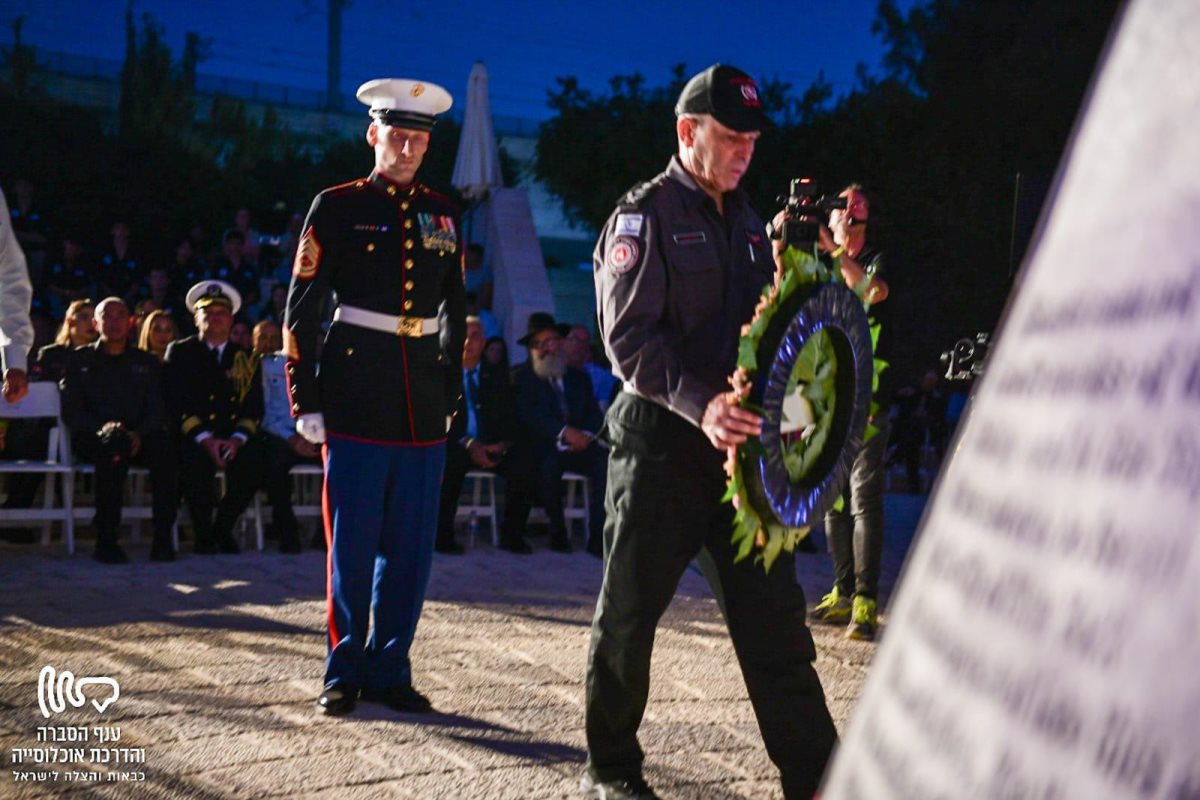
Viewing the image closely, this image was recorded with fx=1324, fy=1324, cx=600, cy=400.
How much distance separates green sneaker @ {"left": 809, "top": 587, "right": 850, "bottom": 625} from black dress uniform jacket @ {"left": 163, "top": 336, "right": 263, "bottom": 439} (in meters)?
5.14

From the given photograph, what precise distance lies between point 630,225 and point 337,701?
7.04 ft

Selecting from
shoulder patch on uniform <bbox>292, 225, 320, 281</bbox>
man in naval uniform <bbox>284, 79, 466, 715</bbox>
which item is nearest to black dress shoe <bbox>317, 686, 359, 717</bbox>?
man in naval uniform <bbox>284, 79, 466, 715</bbox>

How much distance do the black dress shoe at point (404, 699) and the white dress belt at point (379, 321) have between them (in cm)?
132

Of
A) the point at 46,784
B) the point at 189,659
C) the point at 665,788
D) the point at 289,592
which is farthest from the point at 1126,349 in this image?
the point at 289,592

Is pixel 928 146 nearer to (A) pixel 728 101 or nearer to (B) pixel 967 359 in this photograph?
(B) pixel 967 359

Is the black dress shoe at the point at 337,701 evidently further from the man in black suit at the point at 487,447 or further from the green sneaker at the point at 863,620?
the man in black suit at the point at 487,447

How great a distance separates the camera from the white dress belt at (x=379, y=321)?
4953 mm

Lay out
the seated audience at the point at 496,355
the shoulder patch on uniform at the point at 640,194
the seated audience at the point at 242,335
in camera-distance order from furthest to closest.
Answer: the seated audience at the point at 242,335, the seated audience at the point at 496,355, the shoulder patch on uniform at the point at 640,194

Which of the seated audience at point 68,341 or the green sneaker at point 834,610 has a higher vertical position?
the seated audience at point 68,341

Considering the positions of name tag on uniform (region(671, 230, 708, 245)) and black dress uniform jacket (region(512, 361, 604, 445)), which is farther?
black dress uniform jacket (region(512, 361, 604, 445))

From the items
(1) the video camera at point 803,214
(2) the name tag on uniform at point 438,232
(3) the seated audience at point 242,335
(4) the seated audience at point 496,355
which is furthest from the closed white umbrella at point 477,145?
(1) the video camera at point 803,214

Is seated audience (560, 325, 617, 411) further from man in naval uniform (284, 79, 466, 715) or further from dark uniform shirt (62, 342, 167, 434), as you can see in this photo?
man in naval uniform (284, 79, 466, 715)

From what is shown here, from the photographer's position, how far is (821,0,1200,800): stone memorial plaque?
15.3 inches

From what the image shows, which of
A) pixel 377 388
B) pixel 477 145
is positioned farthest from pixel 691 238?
pixel 477 145
